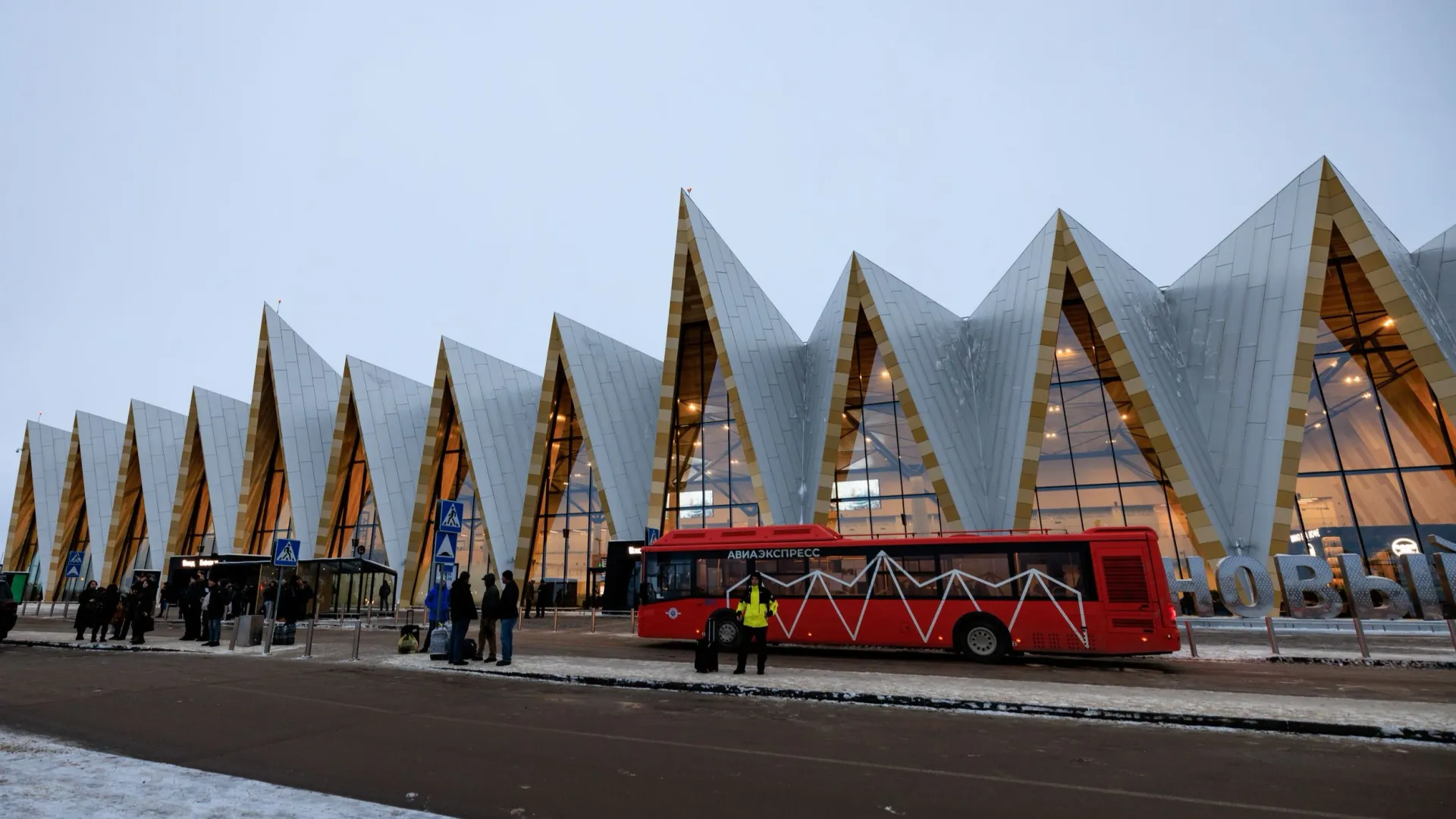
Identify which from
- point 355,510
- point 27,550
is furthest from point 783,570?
point 27,550

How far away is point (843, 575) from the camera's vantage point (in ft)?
51.7

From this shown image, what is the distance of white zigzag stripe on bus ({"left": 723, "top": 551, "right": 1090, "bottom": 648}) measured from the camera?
1409 cm

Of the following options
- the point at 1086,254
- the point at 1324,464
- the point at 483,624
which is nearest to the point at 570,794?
the point at 483,624

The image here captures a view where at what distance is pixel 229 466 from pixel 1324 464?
185 feet

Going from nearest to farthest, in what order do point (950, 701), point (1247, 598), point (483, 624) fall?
point (950, 701) → point (483, 624) → point (1247, 598)

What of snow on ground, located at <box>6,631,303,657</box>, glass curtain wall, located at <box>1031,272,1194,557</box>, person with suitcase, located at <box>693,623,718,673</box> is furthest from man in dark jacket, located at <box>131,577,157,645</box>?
glass curtain wall, located at <box>1031,272,1194,557</box>

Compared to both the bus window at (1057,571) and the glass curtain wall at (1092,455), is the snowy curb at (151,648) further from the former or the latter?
the glass curtain wall at (1092,455)

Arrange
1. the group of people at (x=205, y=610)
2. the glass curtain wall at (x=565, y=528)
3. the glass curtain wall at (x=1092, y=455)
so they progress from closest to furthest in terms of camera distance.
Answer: the group of people at (x=205, y=610), the glass curtain wall at (x=1092, y=455), the glass curtain wall at (x=565, y=528)

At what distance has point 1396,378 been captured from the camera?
964 inches

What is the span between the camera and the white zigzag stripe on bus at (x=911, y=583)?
1409cm

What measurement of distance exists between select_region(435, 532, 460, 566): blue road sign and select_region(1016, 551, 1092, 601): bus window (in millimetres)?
11628

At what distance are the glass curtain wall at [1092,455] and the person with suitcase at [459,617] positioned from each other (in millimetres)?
22811

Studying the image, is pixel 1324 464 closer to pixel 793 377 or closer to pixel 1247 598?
pixel 1247 598

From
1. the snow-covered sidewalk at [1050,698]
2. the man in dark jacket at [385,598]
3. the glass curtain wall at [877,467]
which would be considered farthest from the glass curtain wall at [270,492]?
the snow-covered sidewalk at [1050,698]
